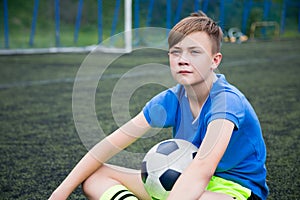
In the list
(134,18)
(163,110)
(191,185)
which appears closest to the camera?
(191,185)

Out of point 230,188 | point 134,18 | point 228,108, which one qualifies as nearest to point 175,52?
point 228,108

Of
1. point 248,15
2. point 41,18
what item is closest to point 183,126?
A: point 248,15

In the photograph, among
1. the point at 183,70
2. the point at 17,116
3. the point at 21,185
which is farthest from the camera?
the point at 17,116

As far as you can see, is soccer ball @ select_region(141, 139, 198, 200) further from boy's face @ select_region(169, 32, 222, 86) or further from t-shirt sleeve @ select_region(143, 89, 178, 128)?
boy's face @ select_region(169, 32, 222, 86)

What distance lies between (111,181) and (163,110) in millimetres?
353

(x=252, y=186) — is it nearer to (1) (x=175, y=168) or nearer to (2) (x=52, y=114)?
(1) (x=175, y=168)

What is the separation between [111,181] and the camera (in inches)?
75.2

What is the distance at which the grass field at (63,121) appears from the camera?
254 cm

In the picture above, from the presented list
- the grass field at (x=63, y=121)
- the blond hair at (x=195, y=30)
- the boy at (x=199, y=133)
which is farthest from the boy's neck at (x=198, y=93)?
the grass field at (x=63, y=121)

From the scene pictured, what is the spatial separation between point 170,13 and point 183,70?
13950 millimetres

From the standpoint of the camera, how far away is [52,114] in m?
4.33

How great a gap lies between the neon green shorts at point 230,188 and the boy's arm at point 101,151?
375 mm

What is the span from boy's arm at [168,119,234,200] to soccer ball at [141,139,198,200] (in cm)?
18

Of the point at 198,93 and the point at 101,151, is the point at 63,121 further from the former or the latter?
the point at 198,93
